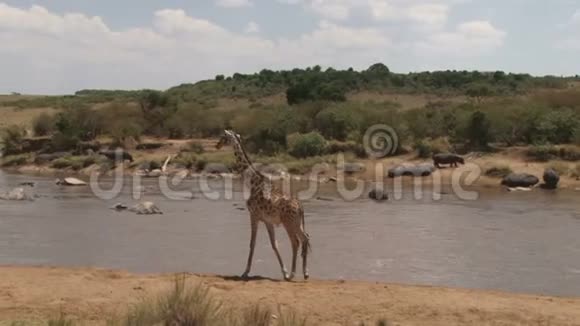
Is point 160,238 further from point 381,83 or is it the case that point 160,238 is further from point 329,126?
point 381,83

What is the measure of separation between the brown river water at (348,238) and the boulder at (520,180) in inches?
82.6

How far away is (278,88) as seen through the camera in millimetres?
91188

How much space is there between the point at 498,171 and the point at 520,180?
1.97m

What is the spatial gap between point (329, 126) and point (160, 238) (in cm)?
2515

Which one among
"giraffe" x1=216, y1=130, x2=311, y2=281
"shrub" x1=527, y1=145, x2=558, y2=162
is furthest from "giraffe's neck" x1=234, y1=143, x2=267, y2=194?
"shrub" x1=527, y1=145, x2=558, y2=162

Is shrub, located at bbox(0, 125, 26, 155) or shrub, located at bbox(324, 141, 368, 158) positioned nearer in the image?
shrub, located at bbox(324, 141, 368, 158)

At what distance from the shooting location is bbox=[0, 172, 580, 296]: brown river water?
13906 mm

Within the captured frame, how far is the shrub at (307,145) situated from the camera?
37.4 m

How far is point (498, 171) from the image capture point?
3166 cm

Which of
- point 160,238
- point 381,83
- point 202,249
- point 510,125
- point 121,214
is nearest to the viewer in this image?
point 202,249

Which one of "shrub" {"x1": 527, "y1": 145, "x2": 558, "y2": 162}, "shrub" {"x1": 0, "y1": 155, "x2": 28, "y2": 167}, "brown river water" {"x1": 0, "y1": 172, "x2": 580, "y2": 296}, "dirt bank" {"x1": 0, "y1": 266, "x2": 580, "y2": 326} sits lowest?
"brown river water" {"x1": 0, "y1": 172, "x2": 580, "y2": 296}

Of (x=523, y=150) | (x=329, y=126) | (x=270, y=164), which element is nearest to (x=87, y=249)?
(x=270, y=164)

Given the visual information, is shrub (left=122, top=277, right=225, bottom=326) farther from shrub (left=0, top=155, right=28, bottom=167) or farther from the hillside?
shrub (left=0, top=155, right=28, bottom=167)

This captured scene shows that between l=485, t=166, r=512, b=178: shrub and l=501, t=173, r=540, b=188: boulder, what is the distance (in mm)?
1032
